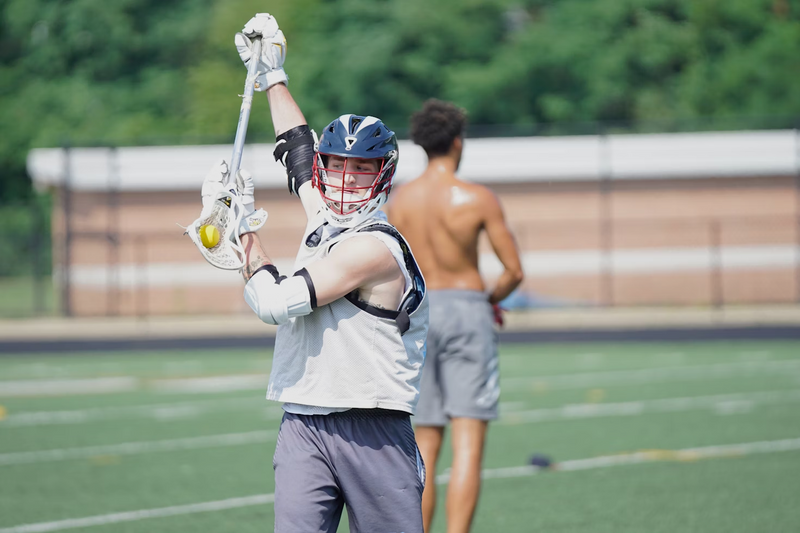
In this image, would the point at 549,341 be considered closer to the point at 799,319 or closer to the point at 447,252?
the point at 799,319

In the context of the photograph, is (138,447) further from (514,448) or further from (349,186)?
(349,186)

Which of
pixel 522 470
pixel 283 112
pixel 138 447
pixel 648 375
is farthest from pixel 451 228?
pixel 648 375

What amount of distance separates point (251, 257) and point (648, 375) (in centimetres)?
1085

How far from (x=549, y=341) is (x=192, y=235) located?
15.4 metres

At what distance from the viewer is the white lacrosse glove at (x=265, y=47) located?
4566 millimetres

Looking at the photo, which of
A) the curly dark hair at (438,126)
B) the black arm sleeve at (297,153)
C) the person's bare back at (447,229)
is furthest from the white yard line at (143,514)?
the black arm sleeve at (297,153)

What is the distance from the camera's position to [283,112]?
4.57 m

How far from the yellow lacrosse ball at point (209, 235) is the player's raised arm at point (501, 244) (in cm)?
228

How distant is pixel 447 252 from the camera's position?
5977 millimetres

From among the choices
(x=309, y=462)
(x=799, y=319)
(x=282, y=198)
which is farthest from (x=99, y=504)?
(x=282, y=198)

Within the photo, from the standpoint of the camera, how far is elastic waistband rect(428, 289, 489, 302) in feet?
19.5

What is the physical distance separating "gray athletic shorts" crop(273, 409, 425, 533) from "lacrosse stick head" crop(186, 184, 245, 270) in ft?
2.03

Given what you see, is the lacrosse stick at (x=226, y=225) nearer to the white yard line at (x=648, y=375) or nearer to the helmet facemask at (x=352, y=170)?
the helmet facemask at (x=352, y=170)

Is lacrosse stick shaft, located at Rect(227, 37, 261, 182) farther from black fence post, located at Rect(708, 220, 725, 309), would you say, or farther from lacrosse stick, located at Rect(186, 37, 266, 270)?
black fence post, located at Rect(708, 220, 725, 309)
